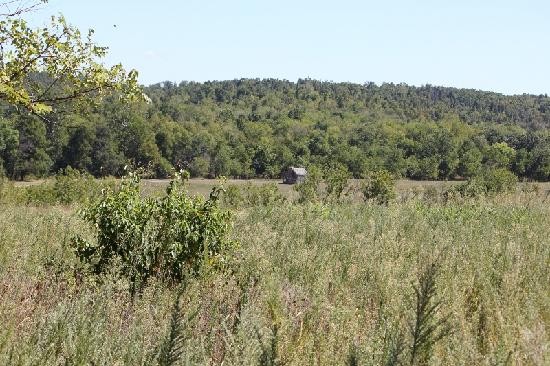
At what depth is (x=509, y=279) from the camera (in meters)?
5.22

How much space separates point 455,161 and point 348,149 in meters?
23.9

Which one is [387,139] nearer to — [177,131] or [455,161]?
[455,161]

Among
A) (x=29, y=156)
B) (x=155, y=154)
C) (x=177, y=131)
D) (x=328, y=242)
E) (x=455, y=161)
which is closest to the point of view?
(x=328, y=242)

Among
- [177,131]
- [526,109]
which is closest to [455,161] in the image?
[177,131]

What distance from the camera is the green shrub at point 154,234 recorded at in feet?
21.0

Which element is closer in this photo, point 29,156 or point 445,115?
point 29,156

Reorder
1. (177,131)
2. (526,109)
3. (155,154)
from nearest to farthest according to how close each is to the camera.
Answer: (155,154) → (177,131) → (526,109)

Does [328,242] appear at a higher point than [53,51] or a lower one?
lower

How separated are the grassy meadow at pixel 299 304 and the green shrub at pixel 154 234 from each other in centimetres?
25

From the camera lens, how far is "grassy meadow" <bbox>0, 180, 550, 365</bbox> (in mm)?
3131

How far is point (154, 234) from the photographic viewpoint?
6.45 m

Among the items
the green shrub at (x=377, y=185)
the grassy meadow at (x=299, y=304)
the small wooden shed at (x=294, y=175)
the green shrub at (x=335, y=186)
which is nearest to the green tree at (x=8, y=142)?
the small wooden shed at (x=294, y=175)

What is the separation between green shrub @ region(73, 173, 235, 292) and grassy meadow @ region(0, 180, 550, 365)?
246 millimetres

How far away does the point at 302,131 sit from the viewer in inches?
5561
